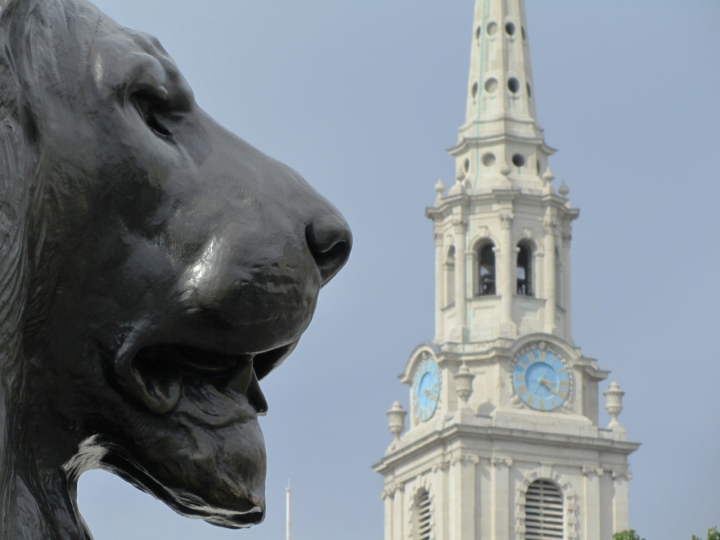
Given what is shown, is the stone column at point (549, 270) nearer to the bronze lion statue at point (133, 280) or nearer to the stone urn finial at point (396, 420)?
the stone urn finial at point (396, 420)

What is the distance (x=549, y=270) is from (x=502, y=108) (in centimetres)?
451

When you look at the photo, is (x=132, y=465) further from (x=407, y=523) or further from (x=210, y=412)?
(x=407, y=523)

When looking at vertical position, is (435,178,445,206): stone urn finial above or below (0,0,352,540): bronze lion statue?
above

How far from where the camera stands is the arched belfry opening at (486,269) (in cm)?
4803

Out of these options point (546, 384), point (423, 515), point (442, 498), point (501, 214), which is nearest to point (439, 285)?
point (501, 214)

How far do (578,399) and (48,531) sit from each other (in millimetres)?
45860

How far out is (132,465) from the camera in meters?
1.34

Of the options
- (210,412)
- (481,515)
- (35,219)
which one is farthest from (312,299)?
(481,515)

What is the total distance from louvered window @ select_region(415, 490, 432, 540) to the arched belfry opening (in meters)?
5.48

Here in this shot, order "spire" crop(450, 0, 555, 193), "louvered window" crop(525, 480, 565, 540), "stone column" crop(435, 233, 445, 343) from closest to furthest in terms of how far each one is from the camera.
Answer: "louvered window" crop(525, 480, 565, 540)
"spire" crop(450, 0, 555, 193)
"stone column" crop(435, 233, 445, 343)

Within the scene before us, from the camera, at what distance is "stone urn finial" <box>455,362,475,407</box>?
1817 inches

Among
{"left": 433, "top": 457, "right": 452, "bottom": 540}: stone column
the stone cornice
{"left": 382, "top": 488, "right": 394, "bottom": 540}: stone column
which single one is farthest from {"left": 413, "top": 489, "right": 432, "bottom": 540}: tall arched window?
the stone cornice

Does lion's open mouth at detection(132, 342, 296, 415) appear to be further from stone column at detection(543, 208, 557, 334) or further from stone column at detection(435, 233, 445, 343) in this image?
stone column at detection(435, 233, 445, 343)

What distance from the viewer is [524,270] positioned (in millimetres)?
49094
